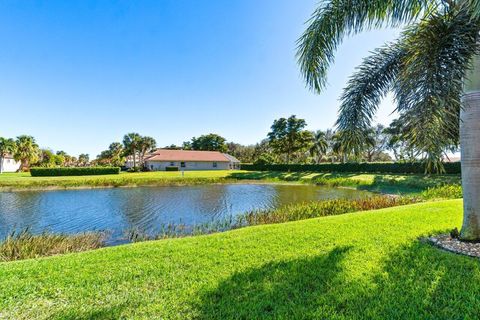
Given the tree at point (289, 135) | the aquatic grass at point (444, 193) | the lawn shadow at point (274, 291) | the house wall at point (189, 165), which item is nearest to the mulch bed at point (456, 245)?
the lawn shadow at point (274, 291)

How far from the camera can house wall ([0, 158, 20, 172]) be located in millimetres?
51469

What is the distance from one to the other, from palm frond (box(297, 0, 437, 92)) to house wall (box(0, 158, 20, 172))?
65.2 meters

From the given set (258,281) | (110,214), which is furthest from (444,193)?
(110,214)

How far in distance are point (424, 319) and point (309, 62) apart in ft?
16.7

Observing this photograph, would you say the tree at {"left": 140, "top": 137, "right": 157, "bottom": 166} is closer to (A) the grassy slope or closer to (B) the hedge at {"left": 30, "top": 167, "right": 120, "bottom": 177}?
(B) the hedge at {"left": 30, "top": 167, "right": 120, "bottom": 177}

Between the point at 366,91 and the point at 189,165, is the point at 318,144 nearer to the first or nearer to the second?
the point at 189,165

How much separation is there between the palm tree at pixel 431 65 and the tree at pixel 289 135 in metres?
38.6

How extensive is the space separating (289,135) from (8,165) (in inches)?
2336

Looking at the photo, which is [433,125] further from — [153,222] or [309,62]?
[153,222]

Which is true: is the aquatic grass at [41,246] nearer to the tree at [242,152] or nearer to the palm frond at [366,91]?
the palm frond at [366,91]

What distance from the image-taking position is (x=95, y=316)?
3004 mm

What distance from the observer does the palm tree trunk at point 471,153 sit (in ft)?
14.8

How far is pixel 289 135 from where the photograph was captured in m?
44.7

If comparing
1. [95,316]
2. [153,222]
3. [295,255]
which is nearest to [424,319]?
[295,255]
